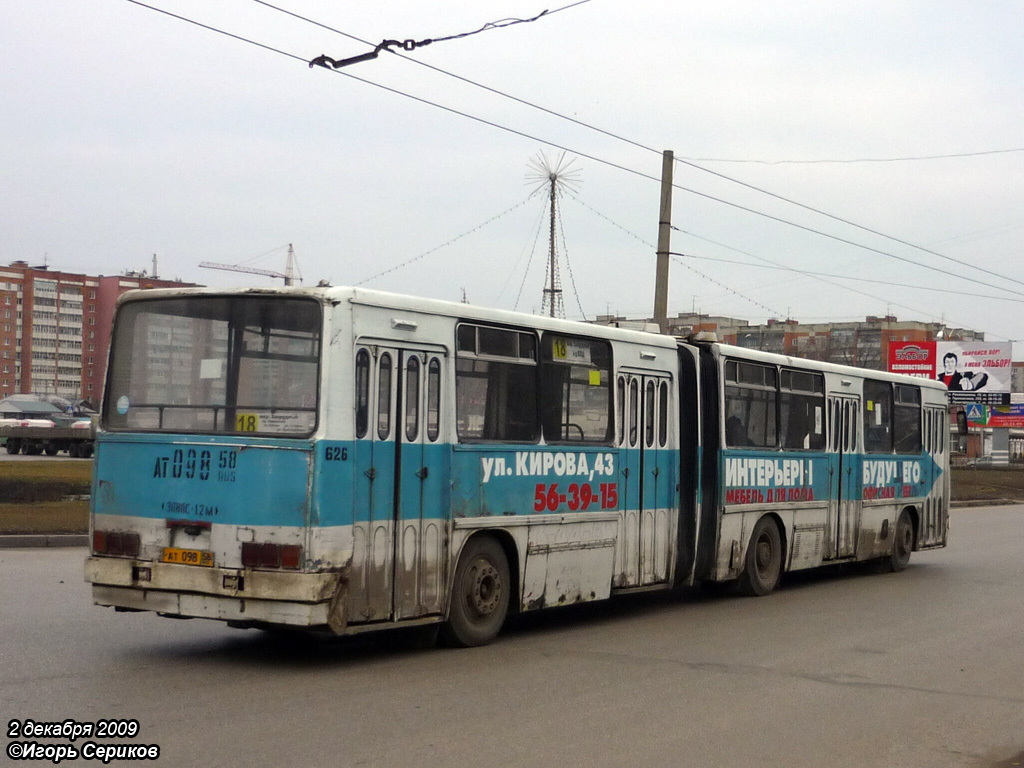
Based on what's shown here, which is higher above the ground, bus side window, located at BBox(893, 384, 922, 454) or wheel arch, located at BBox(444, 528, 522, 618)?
bus side window, located at BBox(893, 384, 922, 454)

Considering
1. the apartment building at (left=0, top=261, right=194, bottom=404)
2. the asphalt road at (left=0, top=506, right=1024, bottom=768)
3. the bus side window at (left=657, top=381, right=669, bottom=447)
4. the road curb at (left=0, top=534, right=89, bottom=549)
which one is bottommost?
the asphalt road at (left=0, top=506, right=1024, bottom=768)

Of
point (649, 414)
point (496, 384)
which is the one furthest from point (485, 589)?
point (649, 414)

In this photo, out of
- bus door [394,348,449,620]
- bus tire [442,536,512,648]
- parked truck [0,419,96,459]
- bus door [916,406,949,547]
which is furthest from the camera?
parked truck [0,419,96,459]

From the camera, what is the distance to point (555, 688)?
338 inches

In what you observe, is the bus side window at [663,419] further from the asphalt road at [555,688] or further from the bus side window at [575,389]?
the asphalt road at [555,688]

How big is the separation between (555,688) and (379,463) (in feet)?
6.99

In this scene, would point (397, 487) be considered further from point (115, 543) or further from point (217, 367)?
point (115, 543)

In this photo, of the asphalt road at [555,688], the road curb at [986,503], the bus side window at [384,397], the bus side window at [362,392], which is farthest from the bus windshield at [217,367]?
the road curb at [986,503]

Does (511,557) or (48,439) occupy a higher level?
(48,439)

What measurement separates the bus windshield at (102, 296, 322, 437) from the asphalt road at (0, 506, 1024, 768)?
1.82 metres

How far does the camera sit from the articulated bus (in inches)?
349

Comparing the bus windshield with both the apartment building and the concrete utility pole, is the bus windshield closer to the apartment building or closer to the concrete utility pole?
the concrete utility pole

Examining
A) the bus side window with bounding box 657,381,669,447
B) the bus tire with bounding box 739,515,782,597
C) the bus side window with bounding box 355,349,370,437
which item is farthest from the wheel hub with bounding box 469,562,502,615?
the bus tire with bounding box 739,515,782,597

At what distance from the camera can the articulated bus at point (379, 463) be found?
29.1ft
